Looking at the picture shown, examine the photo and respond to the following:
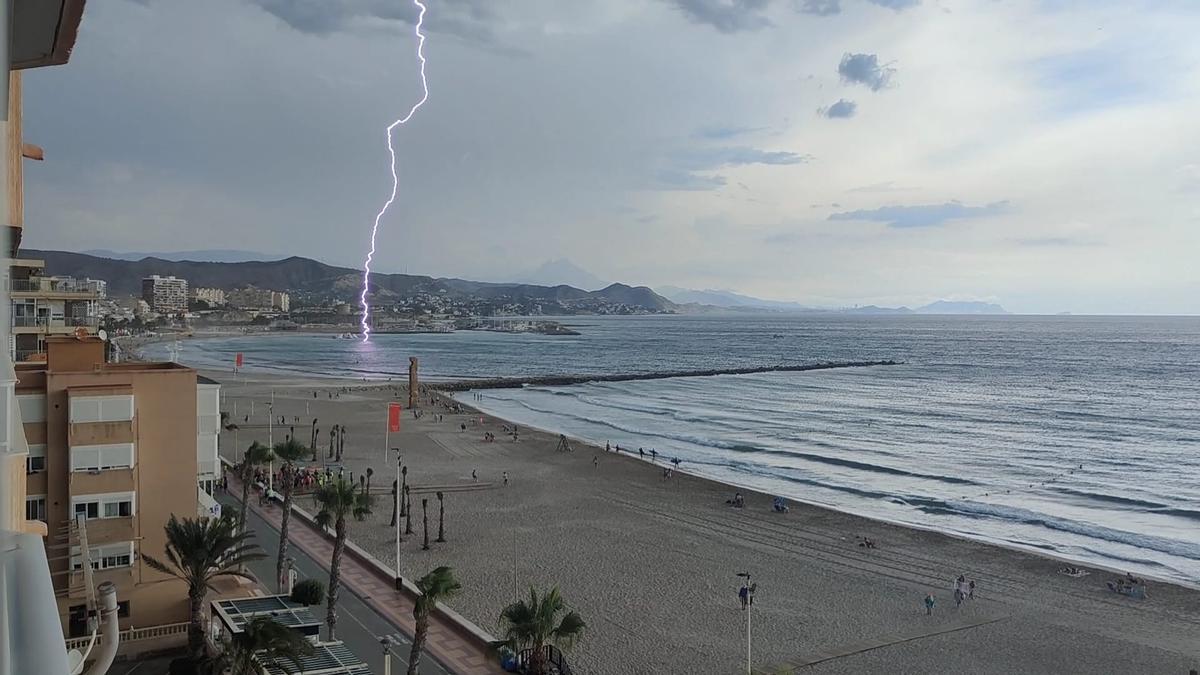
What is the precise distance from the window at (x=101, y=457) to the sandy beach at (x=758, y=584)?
9.09 m

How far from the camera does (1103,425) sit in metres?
64.9

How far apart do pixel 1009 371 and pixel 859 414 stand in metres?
55.1

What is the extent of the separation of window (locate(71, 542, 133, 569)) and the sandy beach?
818 cm

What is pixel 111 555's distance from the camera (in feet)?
56.4

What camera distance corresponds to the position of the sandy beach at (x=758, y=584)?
20.9 metres

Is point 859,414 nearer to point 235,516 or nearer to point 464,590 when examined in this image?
point 464,590

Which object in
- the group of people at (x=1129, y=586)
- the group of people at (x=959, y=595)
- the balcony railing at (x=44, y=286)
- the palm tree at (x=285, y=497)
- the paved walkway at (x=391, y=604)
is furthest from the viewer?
the group of people at (x=1129, y=586)

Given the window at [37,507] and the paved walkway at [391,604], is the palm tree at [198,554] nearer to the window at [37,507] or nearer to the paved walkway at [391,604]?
the window at [37,507]

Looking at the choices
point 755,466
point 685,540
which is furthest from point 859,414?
point 685,540

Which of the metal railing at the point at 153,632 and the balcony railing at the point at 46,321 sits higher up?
the balcony railing at the point at 46,321

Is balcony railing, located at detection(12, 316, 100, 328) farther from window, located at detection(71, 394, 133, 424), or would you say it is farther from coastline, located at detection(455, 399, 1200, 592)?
coastline, located at detection(455, 399, 1200, 592)

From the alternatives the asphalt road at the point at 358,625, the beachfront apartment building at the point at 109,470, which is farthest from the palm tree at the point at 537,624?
the beachfront apartment building at the point at 109,470

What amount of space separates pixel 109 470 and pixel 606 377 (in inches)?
3492

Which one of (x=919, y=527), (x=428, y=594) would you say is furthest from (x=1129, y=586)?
(x=428, y=594)
